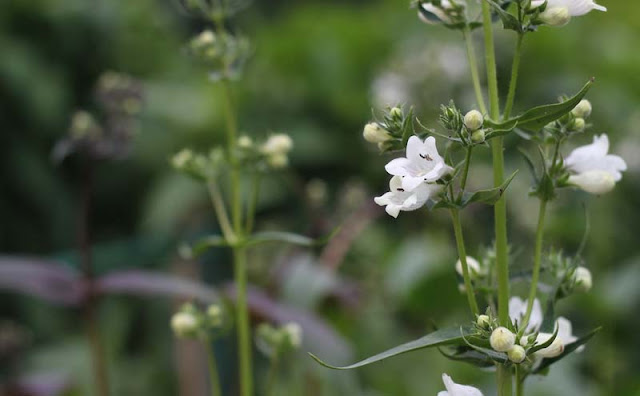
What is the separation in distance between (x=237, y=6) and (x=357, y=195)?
79 centimetres

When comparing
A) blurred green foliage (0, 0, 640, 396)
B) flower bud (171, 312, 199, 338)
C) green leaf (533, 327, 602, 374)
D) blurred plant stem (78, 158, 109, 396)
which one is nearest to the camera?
green leaf (533, 327, 602, 374)

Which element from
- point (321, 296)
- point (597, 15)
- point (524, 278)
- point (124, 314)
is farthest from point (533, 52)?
point (524, 278)

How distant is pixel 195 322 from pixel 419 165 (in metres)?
0.45

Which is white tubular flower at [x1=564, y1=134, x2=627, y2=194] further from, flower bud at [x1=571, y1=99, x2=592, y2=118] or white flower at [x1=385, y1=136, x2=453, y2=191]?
white flower at [x1=385, y1=136, x2=453, y2=191]

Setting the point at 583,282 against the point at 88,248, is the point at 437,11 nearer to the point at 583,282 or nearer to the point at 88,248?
the point at 583,282

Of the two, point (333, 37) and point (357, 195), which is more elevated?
point (357, 195)

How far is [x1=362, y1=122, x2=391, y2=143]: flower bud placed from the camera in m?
0.78

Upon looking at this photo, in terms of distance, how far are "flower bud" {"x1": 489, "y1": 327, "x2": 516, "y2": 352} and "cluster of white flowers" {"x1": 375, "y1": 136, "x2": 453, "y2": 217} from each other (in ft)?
0.41

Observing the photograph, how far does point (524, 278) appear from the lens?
0.87 m

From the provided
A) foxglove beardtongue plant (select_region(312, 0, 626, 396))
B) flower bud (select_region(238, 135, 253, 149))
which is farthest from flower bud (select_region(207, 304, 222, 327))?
foxglove beardtongue plant (select_region(312, 0, 626, 396))

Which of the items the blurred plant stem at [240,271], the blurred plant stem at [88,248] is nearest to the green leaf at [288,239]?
the blurred plant stem at [240,271]

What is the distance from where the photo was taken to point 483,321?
736 mm

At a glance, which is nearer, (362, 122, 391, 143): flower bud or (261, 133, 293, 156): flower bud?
(362, 122, 391, 143): flower bud

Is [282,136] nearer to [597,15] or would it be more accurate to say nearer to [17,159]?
[17,159]
